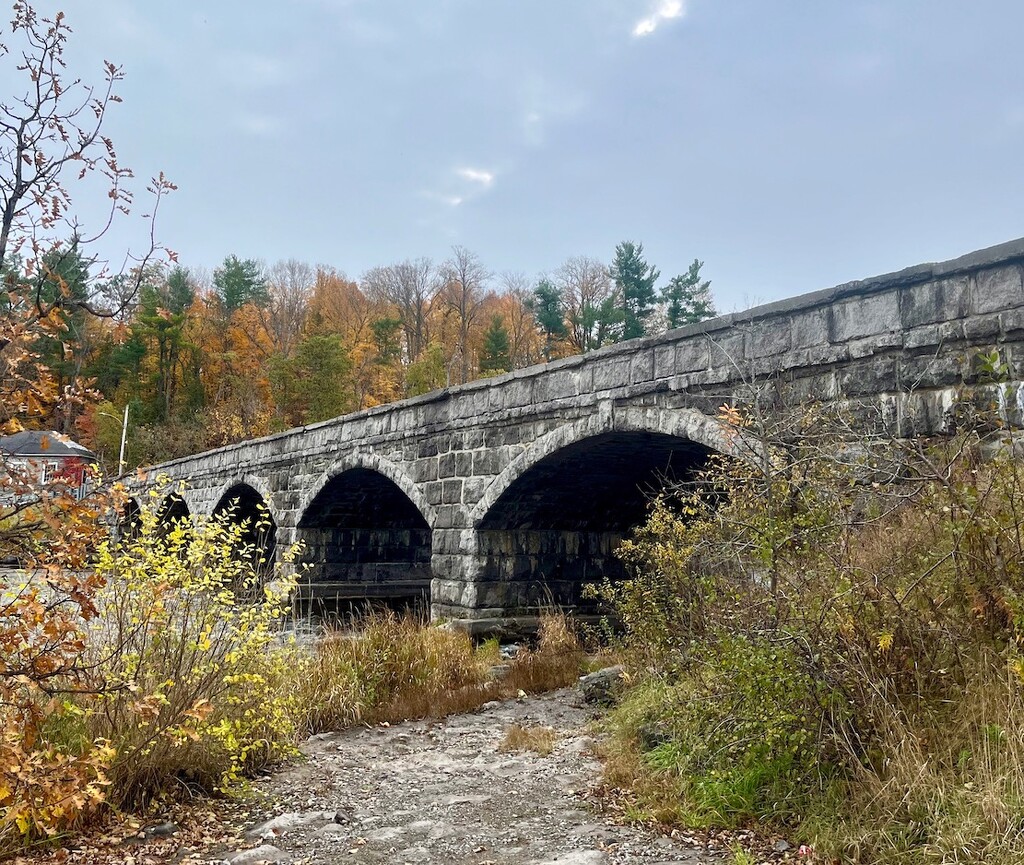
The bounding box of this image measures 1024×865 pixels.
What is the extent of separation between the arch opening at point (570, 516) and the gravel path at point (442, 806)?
3545mm

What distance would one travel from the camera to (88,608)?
2457 millimetres

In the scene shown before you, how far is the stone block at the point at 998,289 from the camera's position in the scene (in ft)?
17.0

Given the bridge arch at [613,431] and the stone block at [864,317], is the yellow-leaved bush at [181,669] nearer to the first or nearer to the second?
the bridge arch at [613,431]

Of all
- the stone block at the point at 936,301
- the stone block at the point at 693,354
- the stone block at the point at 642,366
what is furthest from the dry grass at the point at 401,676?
the stone block at the point at 936,301

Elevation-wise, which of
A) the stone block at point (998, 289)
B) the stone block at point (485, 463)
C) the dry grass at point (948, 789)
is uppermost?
the stone block at point (998, 289)

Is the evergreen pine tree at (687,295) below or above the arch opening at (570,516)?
above

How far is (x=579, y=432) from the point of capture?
8508 millimetres

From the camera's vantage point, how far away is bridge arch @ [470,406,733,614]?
27.9 ft

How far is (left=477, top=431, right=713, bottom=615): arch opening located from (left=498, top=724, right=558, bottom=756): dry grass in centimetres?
326

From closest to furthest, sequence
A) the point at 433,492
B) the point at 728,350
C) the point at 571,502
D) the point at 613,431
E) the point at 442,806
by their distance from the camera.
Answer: the point at 442,806, the point at 728,350, the point at 613,431, the point at 571,502, the point at 433,492

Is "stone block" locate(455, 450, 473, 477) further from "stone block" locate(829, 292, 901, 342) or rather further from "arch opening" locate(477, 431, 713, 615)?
"stone block" locate(829, 292, 901, 342)

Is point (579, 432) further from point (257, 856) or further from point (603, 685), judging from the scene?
point (257, 856)

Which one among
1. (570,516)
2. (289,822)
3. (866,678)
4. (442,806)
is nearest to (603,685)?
(442,806)

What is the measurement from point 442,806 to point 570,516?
6847mm
